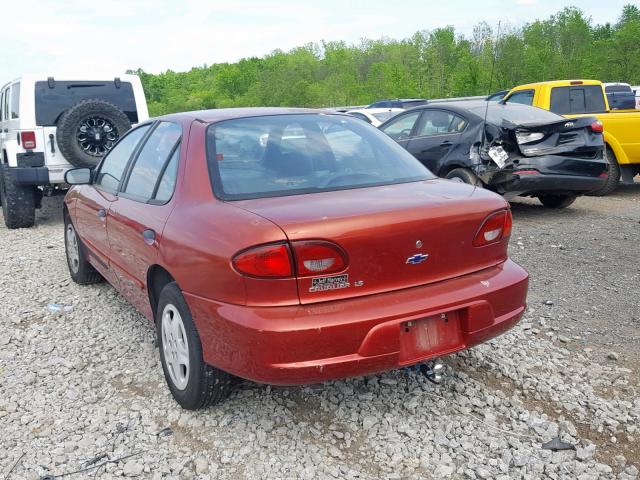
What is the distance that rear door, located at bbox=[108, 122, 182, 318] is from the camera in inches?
132

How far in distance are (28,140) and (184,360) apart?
6.24 metres

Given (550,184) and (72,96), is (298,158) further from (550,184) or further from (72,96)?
(72,96)

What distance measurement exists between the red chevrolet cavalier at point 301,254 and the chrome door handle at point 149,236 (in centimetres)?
2

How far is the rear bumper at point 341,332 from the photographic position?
2.60 meters

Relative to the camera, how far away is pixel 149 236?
3.36 metres

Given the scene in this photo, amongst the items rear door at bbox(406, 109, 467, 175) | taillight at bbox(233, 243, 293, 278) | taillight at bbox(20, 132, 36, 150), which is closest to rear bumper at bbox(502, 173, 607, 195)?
rear door at bbox(406, 109, 467, 175)

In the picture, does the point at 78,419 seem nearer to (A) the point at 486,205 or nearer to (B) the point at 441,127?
(A) the point at 486,205

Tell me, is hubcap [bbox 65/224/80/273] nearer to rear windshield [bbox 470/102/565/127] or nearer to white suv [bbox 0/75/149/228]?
white suv [bbox 0/75/149/228]

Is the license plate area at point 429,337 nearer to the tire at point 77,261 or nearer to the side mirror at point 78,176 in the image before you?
the side mirror at point 78,176

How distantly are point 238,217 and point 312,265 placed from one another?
42 cm

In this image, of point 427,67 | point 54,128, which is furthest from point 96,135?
point 427,67

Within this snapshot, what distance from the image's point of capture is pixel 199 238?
2869 mm

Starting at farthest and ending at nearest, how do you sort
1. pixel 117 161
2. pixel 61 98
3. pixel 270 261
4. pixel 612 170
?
pixel 612 170 < pixel 61 98 < pixel 117 161 < pixel 270 261

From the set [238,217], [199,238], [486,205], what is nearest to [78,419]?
[199,238]
